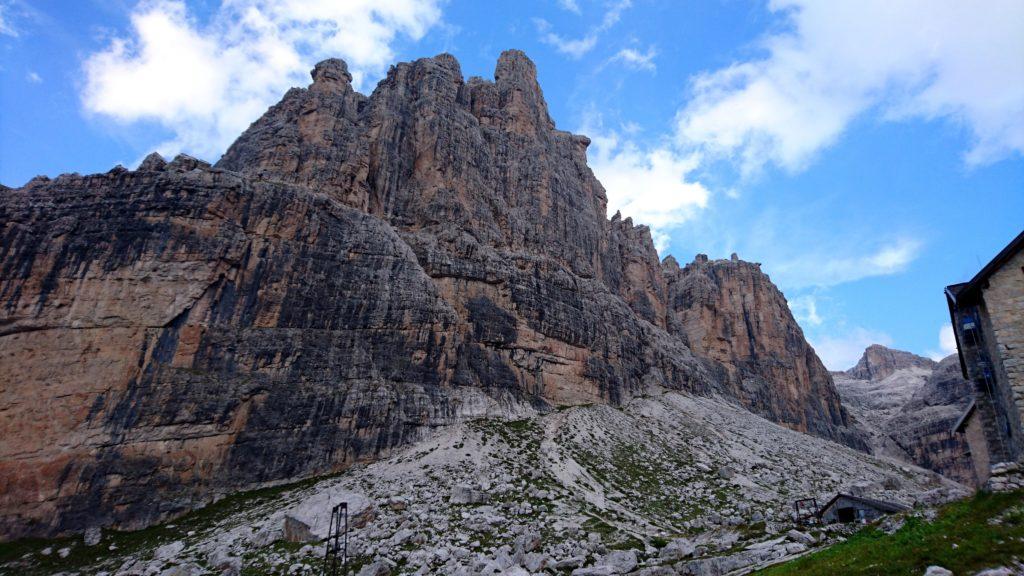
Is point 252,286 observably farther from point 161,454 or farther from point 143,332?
point 161,454

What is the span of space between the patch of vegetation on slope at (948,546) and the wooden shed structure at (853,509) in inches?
765

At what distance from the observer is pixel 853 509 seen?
4194 cm

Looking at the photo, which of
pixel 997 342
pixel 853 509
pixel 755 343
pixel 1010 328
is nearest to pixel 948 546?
pixel 997 342

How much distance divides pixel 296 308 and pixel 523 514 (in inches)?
1399

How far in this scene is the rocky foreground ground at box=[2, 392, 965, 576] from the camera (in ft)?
132

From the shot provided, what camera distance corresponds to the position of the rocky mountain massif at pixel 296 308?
54500 millimetres

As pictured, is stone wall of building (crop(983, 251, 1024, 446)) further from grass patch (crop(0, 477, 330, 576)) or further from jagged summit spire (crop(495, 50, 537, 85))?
jagged summit spire (crop(495, 50, 537, 85))

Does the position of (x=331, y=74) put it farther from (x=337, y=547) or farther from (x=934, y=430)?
(x=934, y=430)

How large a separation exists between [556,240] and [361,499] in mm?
65127

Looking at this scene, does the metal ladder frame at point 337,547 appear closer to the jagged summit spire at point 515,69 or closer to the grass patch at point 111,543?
the grass patch at point 111,543

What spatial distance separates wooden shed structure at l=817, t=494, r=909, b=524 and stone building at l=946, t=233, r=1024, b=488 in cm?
1218

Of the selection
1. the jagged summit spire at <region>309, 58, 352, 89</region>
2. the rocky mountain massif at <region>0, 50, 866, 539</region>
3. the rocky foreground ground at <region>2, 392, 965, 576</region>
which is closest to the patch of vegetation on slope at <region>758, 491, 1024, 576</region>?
the rocky foreground ground at <region>2, 392, 965, 576</region>

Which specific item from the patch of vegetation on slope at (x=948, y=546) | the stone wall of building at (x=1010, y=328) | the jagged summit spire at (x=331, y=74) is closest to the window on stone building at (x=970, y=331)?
the stone wall of building at (x=1010, y=328)

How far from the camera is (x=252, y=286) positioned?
66000 mm
